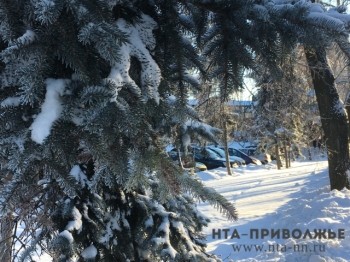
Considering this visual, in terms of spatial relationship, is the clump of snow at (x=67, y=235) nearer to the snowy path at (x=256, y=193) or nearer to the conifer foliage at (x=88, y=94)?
the conifer foliage at (x=88, y=94)

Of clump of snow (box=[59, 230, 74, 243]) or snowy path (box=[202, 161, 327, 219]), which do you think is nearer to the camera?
clump of snow (box=[59, 230, 74, 243])

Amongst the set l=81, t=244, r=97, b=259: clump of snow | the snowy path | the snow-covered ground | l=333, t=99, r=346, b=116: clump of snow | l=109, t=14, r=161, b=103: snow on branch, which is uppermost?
l=333, t=99, r=346, b=116: clump of snow

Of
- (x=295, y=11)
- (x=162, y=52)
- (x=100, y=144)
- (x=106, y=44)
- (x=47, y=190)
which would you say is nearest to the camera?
(x=106, y=44)

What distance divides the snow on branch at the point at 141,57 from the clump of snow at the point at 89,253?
97 cm

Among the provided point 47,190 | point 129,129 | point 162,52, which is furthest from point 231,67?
point 47,190

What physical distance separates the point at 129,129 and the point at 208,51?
0.78 m

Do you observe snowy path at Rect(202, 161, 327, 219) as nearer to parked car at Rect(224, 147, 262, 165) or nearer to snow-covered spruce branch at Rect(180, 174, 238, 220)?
snow-covered spruce branch at Rect(180, 174, 238, 220)

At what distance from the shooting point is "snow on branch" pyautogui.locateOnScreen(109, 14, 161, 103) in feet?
4.27

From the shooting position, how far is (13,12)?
A: 131 centimetres

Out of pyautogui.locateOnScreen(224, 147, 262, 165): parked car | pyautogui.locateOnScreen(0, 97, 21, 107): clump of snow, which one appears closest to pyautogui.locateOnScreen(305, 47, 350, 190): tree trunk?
pyautogui.locateOnScreen(0, 97, 21, 107): clump of snow

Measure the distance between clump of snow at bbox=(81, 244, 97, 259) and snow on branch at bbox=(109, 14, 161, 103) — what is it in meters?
0.97

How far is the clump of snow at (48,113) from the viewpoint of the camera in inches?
47.4

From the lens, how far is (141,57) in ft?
4.68

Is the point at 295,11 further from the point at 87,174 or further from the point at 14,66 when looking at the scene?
the point at 87,174
